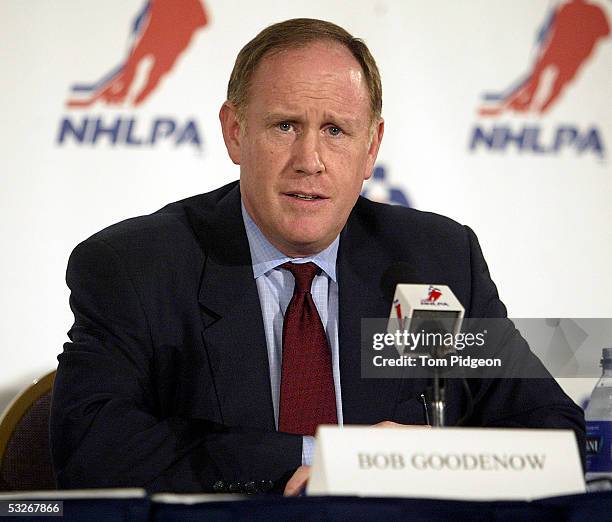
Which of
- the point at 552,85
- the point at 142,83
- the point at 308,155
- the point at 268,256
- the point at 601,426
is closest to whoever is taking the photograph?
the point at 601,426

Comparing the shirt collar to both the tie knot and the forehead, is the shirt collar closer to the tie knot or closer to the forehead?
the tie knot

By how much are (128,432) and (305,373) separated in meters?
0.49

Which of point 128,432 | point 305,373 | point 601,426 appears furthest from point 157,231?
point 601,426

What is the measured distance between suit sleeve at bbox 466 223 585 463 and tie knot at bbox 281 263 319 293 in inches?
18.7

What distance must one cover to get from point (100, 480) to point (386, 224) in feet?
3.78

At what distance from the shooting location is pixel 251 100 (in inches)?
100

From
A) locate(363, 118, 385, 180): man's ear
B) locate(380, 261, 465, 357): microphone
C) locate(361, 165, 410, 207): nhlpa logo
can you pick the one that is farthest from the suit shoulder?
locate(361, 165, 410, 207): nhlpa logo

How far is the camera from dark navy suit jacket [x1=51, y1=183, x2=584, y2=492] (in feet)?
6.68

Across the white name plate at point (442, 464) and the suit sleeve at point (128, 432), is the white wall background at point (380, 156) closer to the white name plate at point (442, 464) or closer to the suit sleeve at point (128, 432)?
the suit sleeve at point (128, 432)

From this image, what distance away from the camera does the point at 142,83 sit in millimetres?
3893

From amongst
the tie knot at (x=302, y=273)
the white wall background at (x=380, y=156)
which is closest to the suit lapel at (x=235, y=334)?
the tie knot at (x=302, y=273)

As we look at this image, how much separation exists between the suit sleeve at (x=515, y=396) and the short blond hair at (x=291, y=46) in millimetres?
598

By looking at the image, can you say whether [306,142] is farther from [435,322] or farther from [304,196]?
[435,322]

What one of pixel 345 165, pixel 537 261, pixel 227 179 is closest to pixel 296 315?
pixel 345 165
